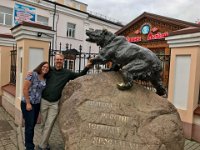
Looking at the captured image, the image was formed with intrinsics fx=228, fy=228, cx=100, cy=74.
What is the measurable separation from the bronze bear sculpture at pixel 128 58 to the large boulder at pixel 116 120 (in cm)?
22

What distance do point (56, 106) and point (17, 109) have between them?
2640mm

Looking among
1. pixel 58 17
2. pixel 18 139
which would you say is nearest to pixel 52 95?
pixel 18 139

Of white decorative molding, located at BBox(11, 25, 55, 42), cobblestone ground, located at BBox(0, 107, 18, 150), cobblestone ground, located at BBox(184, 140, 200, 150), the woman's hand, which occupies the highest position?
white decorative molding, located at BBox(11, 25, 55, 42)

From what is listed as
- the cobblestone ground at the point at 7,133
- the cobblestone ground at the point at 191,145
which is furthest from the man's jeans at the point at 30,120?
the cobblestone ground at the point at 191,145

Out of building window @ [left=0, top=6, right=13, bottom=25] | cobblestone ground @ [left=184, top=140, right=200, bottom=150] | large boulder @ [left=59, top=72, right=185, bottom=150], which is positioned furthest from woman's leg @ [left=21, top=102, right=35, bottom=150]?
building window @ [left=0, top=6, right=13, bottom=25]

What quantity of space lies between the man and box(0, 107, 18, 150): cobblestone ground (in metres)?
0.95

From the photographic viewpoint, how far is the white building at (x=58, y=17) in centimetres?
1656

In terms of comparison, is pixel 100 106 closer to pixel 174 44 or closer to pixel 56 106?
pixel 56 106

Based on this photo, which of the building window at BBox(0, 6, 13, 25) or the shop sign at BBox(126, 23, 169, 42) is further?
the building window at BBox(0, 6, 13, 25)

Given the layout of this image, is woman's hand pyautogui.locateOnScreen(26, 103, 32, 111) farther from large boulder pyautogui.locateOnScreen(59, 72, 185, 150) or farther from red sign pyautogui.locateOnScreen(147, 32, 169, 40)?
red sign pyautogui.locateOnScreen(147, 32, 169, 40)

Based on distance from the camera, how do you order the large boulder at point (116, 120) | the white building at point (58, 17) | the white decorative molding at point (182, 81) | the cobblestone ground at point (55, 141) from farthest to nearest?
1. the white building at point (58, 17)
2. the white decorative molding at point (182, 81)
3. the cobblestone ground at point (55, 141)
4. the large boulder at point (116, 120)

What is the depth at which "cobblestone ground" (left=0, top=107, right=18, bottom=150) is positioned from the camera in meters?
4.41

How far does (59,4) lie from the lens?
62.5 feet

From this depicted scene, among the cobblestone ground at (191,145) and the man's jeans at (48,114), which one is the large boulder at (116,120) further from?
the cobblestone ground at (191,145)
